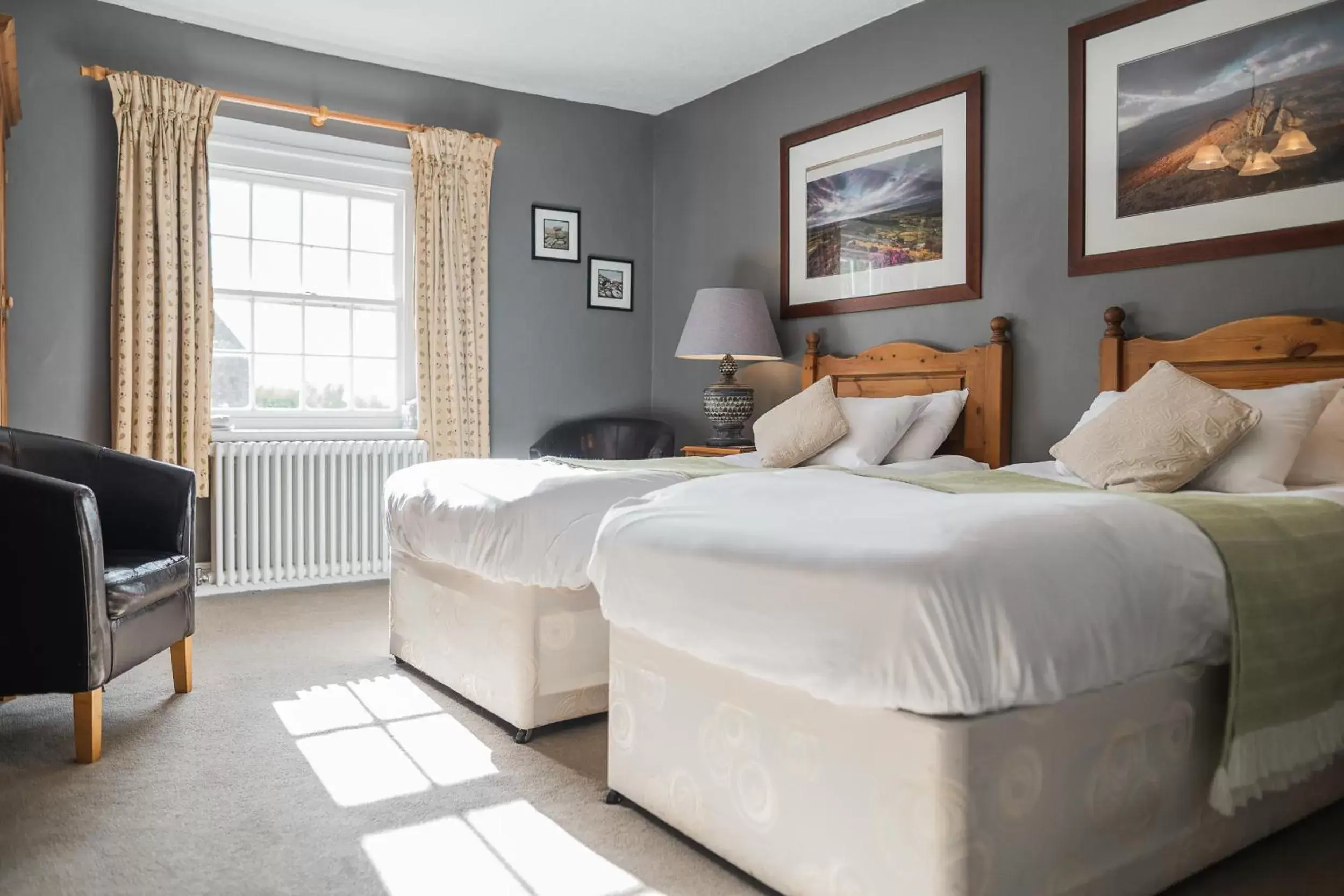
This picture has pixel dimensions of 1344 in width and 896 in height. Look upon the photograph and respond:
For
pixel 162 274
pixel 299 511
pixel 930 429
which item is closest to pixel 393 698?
pixel 299 511

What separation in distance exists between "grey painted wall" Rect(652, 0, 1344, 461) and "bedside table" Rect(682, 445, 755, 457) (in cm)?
66

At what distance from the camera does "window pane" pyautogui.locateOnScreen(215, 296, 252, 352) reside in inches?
181

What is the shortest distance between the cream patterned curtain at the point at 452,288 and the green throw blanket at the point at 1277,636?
372 cm

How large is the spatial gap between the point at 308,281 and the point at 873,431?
2993mm

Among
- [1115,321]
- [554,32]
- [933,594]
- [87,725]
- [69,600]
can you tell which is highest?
[554,32]

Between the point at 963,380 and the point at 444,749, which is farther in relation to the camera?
the point at 963,380

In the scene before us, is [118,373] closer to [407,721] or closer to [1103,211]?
[407,721]

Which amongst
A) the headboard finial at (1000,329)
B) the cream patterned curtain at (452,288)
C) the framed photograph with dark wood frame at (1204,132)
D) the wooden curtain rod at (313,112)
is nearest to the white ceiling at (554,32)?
the wooden curtain rod at (313,112)

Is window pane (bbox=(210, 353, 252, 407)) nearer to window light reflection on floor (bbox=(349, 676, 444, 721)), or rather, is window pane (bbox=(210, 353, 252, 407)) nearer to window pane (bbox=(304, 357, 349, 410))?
window pane (bbox=(304, 357, 349, 410))

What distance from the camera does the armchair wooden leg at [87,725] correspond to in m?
2.41

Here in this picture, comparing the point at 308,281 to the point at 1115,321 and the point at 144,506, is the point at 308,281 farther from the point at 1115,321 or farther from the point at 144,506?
the point at 1115,321

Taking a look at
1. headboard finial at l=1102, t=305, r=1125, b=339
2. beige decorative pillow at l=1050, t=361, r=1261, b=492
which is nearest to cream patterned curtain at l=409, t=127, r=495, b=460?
headboard finial at l=1102, t=305, r=1125, b=339

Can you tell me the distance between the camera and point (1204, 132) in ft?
10.2

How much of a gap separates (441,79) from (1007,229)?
123 inches
